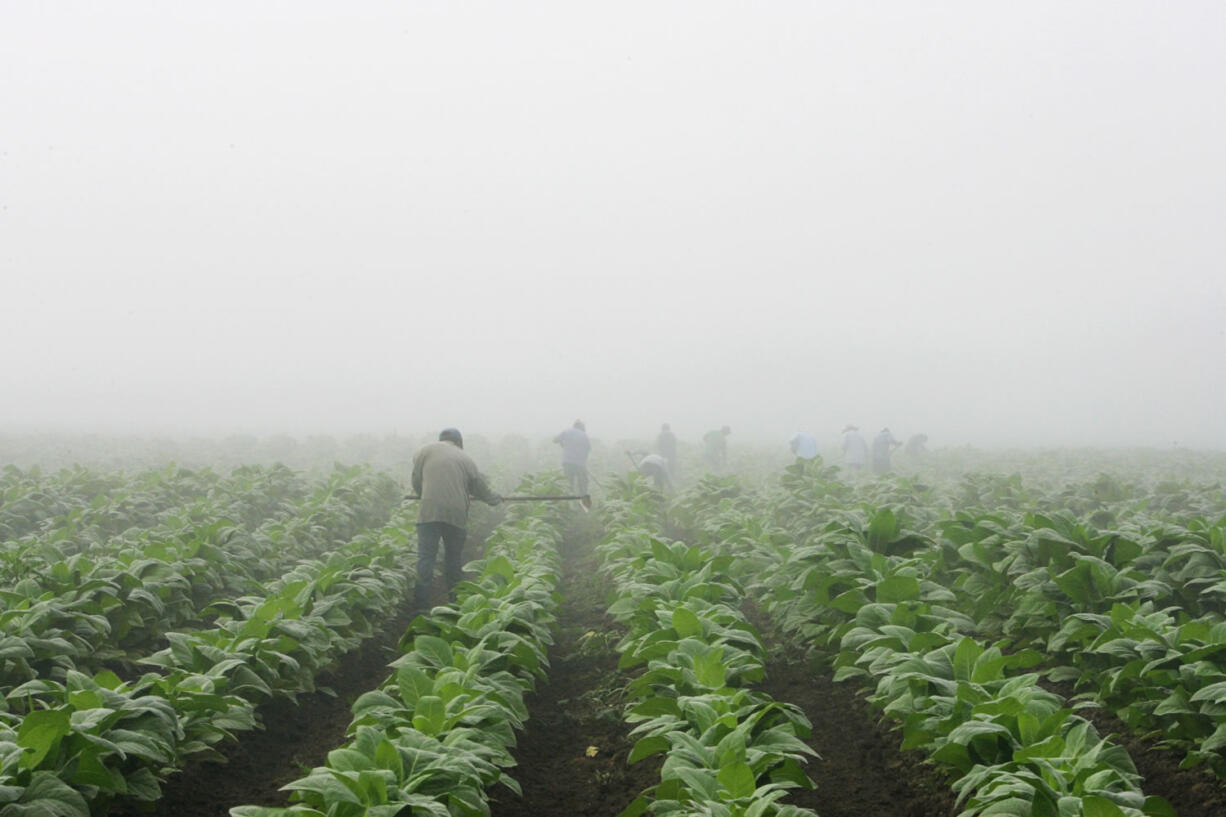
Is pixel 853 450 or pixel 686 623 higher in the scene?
pixel 853 450

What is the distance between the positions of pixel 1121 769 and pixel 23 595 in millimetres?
7435

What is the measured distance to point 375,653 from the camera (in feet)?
25.8

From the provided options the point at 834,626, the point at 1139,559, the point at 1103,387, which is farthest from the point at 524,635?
the point at 1103,387

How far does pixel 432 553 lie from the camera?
9953 mm

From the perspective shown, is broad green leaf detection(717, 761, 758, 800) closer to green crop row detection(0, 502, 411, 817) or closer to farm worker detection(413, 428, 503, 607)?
green crop row detection(0, 502, 411, 817)

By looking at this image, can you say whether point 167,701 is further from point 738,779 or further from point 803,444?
point 803,444

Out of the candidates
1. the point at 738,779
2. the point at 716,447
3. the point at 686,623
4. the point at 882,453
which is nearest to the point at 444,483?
the point at 686,623

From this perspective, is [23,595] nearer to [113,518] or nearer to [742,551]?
[113,518]

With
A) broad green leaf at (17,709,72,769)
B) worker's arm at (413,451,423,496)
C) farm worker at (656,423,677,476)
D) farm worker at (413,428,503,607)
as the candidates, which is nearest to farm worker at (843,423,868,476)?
farm worker at (656,423,677,476)

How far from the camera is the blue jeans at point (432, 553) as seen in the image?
31.9ft

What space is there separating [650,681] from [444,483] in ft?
18.1

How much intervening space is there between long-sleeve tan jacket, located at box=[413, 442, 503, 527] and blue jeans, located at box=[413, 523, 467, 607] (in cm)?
14

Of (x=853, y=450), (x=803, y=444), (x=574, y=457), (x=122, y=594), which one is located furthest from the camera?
(x=853, y=450)

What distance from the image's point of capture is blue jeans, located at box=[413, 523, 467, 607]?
31.9 ft
